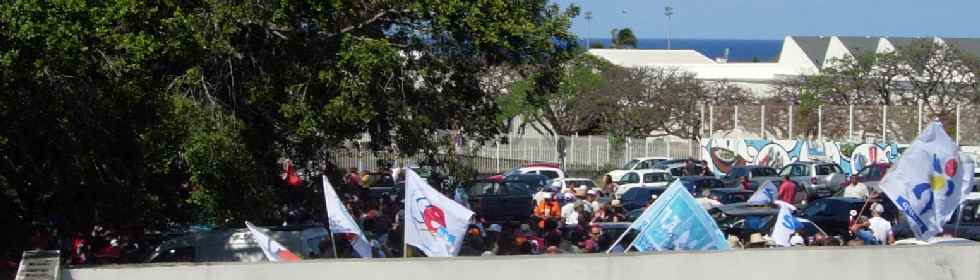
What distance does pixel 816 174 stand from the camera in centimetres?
3800

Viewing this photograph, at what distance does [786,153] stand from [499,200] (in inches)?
837

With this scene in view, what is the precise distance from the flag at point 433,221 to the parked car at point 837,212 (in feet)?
38.3

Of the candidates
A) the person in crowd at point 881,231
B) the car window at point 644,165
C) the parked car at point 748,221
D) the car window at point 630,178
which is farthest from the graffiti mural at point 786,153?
the person in crowd at point 881,231

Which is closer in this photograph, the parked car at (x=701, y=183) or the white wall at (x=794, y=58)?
the parked car at (x=701, y=183)

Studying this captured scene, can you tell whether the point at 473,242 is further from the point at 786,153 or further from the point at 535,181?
the point at 786,153

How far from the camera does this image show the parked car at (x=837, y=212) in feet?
74.4

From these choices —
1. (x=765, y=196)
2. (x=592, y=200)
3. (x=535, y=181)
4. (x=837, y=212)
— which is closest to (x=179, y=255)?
(x=592, y=200)

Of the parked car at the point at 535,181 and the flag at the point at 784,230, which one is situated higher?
the parked car at the point at 535,181

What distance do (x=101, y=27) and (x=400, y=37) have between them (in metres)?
4.53

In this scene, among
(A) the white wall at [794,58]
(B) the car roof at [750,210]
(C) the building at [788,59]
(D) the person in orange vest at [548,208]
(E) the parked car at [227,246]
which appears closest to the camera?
(E) the parked car at [227,246]

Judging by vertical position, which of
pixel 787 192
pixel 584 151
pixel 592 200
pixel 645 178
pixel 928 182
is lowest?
pixel 592 200

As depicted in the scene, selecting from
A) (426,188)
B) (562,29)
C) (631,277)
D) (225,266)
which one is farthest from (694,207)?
(562,29)

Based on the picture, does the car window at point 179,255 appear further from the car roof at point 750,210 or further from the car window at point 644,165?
the car window at point 644,165

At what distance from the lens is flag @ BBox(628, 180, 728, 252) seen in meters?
12.6
